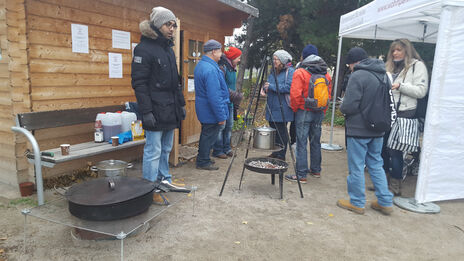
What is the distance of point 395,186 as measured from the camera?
15.0 feet

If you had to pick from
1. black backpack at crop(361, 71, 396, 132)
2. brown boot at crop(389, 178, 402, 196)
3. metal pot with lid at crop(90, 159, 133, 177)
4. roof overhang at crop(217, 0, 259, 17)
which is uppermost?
roof overhang at crop(217, 0, 259, 17)

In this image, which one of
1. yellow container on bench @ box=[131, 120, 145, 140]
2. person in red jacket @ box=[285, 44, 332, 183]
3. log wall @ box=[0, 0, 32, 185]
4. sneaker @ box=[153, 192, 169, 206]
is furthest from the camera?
yellow container on bench @ box=[131, 120, 145, 140]

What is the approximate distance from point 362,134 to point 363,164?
1.26ft

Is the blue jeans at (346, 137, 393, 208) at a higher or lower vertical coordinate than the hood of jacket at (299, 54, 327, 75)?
lower

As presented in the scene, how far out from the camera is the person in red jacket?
457cm

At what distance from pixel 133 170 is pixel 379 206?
3.69 metres

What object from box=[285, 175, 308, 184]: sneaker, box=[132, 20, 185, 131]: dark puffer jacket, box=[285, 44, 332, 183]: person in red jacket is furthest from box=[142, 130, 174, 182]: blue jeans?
box=[285, 175, 308, 184]: sneaker

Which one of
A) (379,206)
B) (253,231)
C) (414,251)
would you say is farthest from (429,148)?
(253,231)

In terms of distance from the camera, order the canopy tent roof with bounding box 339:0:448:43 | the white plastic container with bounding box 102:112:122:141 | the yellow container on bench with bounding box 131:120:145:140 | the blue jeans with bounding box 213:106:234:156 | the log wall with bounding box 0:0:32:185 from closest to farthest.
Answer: the log wall with bounding box 0:0:32:185, the white plastic container with bounding box 102:112:122:141, the yellow container on bench with bounding box 131:120:145:140, the canopy tent roof with bounding box 339:0:448:43, the blue jeans with bounding box 213:106:234:156

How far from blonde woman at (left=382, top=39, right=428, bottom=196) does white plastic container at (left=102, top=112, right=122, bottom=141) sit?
12.7ft

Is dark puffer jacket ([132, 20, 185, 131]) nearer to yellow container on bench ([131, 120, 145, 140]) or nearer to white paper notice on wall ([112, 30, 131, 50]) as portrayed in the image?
yellow container on bench ([131, 120, 145, 140])

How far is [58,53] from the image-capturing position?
13.7 feet

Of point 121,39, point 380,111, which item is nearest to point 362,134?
point 380,111

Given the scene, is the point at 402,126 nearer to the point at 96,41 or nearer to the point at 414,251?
the point at 414,251
